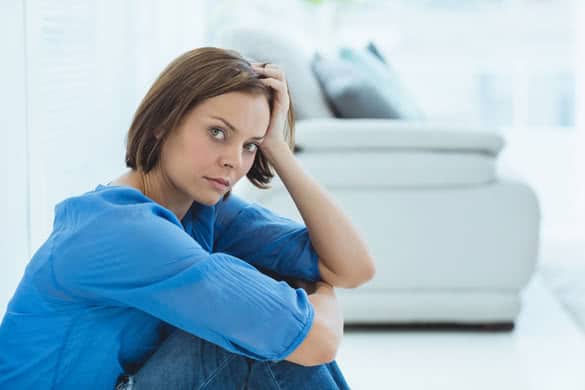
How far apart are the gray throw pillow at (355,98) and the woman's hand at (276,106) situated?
62.2 inches

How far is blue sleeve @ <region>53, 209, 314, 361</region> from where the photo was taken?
3.65ft

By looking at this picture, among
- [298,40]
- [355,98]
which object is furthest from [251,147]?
[298,40]

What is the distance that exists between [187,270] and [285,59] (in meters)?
2.09

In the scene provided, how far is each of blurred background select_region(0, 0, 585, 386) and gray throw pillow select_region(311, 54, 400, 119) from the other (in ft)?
1.09

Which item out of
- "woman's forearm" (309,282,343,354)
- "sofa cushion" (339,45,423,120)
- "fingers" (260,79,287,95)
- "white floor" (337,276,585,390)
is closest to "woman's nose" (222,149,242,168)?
"fingers" (260,79,287,95)

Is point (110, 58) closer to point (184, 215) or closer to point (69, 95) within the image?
point (69, 95)

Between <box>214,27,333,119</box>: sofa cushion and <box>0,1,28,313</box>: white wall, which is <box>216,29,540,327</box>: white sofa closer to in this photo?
<box>214,27,333,119</box>: sofa cushion

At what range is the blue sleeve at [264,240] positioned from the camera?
1579mm

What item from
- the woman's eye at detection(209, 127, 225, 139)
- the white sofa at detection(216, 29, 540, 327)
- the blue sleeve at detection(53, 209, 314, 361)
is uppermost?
the woman's eye at detection(209, 127, 225, 139)

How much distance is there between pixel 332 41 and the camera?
6.74 meters

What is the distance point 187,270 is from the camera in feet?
3.64

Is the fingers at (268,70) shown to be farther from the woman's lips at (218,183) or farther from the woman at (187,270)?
the woman's lips at (218,183)

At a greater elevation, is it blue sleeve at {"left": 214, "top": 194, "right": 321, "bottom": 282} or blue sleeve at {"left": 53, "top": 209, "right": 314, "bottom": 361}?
blue sleeve at {"left": 53, "top": 209, "right": 314, "bottom": 361}

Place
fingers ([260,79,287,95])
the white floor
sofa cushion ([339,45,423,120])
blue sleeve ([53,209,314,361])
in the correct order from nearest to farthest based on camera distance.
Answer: blue sleeve ([53,209,314,361]) < fingers ([260,79,287,95]) < the white floor < sofa cushion ([339,45,423,120])
